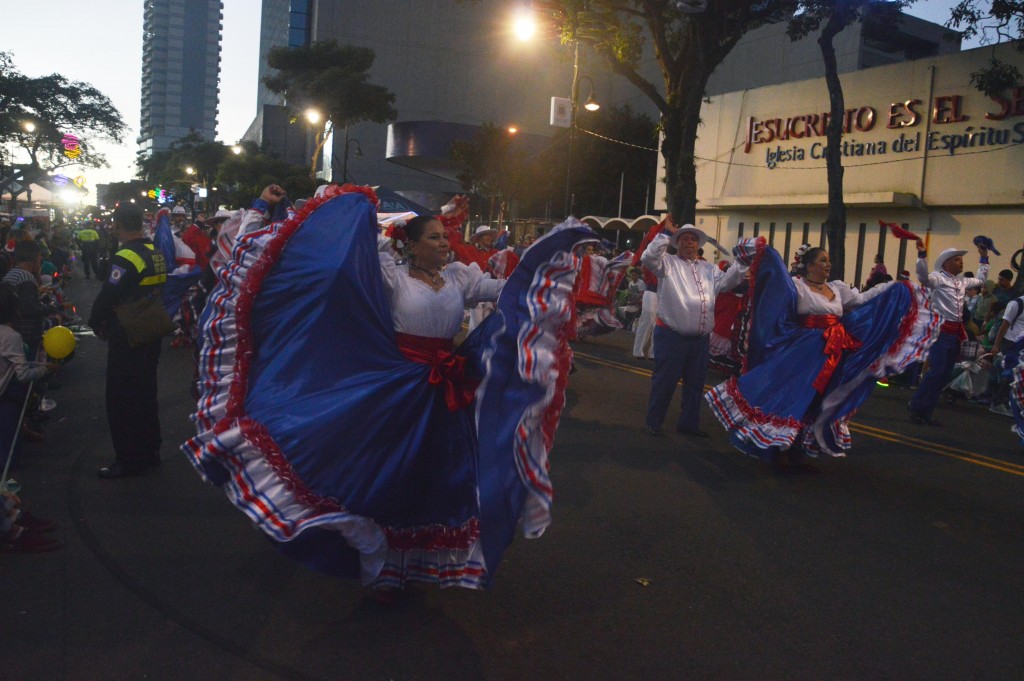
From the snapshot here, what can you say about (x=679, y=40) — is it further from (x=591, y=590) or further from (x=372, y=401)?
(x=372, y=401)

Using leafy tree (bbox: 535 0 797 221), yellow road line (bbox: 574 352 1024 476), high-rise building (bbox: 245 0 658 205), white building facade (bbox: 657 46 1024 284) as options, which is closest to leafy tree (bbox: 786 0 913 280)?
leafy tree (bbox: 535 0 797 221)

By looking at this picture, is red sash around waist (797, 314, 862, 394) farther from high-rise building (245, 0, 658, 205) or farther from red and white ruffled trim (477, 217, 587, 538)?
high-rise building (245, 0, 658, 205)

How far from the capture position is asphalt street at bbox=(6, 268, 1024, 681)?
3.69 m

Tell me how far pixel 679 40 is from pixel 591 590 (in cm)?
1981

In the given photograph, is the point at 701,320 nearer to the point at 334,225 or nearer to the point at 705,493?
the point at 705,493

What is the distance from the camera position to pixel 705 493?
635 cm

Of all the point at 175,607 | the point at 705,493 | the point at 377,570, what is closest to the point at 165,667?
the point at 175,607

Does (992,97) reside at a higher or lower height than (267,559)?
higher

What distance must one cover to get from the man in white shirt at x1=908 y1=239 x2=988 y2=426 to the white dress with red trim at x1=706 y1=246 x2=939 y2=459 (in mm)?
2841

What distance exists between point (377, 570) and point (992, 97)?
2104 cm

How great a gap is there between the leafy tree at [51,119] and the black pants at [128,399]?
40.2 m

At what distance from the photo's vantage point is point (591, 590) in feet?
14.7

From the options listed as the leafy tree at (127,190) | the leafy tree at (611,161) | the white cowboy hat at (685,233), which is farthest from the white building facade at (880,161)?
the leafy tree at (127,190)

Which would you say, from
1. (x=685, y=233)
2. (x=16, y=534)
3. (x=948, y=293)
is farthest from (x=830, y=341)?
(x=16, y=534)
